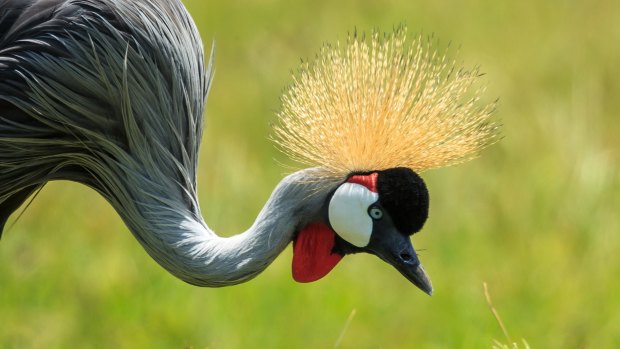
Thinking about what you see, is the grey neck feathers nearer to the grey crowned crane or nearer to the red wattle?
the grey crowned crane

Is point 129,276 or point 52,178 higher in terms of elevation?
point 52,178

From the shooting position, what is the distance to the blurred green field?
15.8 feet

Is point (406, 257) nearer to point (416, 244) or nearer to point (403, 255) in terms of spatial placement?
point (403, 255)

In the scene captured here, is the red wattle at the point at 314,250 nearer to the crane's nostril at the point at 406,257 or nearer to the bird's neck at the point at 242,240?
the bird's neck at the point at 242,240

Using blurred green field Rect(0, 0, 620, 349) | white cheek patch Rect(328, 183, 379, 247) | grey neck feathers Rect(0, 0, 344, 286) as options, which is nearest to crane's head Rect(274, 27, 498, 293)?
white cheek patch Rect(328, 183, 379, 247)

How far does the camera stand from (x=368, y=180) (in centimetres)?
326

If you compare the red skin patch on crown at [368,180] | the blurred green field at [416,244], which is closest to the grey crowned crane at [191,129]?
the red skin patch on crown at [368,180]

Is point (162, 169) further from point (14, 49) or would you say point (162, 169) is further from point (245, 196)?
point (245, 196)

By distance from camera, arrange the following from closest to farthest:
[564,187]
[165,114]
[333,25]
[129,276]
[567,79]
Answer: [165,114] → [129,276] → [564,187] → [567,79] → [333,25]

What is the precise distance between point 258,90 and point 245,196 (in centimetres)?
121

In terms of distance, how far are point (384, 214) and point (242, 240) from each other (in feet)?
1.02

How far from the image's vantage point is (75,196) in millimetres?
5836

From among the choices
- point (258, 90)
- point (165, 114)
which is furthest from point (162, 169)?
point (258, 90)

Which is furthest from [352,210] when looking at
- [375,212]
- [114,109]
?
[114,109]
